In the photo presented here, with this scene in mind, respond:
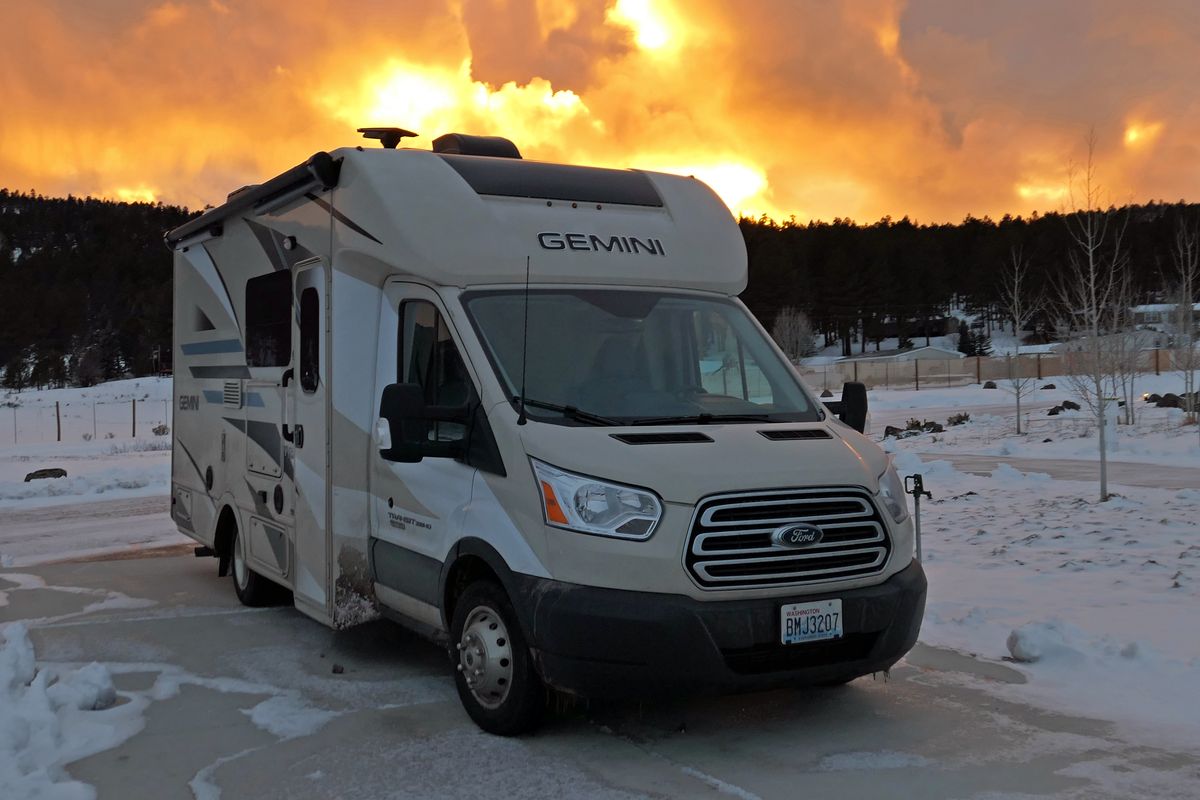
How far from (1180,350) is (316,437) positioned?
28.2 meters

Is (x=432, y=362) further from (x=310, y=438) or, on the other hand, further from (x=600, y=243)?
(x=310, y=438)

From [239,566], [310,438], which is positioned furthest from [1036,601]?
[239,566]

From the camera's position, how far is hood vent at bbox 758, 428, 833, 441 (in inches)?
218

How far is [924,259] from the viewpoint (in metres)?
116

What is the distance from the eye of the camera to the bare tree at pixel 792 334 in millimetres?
73938

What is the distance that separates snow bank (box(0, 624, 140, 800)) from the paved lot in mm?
146

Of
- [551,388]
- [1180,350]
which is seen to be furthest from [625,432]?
[1180,350]

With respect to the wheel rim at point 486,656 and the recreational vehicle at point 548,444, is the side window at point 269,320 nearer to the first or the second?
the recreational vehicle at point 548,444

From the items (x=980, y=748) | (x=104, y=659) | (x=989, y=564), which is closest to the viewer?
(x=980, y=748)

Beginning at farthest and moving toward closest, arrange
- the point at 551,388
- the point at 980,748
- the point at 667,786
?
the point at 551,388 → the point at 980,748 → the point at 667,786

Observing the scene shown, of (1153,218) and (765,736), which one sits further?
(1153,218)

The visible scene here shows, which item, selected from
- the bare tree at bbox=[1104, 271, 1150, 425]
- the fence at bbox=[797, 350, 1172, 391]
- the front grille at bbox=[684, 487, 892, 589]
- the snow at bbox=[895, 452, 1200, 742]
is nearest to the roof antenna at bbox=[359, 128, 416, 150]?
the front grille at bbox=[684, 487, 892, 589]

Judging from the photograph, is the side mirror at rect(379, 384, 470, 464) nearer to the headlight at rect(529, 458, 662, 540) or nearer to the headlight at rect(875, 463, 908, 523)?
the headlight at rect(529, 458, 662, 540)

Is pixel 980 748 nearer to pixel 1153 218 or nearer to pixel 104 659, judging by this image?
pixel 104 659
